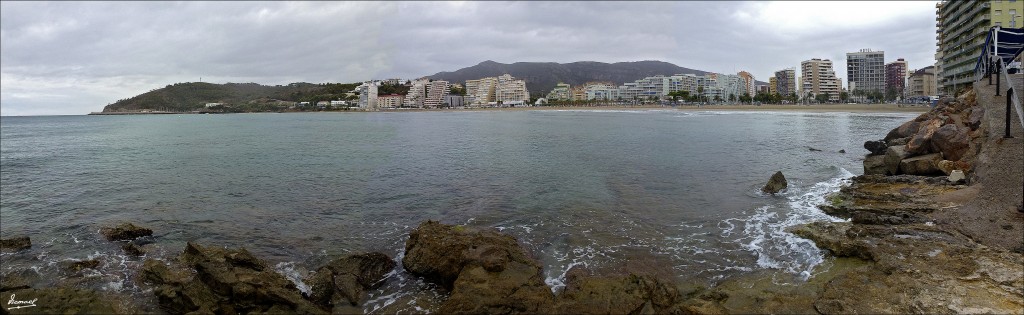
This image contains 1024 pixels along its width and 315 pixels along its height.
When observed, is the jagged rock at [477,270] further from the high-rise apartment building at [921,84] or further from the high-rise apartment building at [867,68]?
the high-rise apartment building at [867,68]

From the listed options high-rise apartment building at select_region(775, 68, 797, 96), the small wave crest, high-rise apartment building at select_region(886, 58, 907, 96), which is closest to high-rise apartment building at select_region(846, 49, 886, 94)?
high-rise apartment building at select_region(886, 58, 907, 96)

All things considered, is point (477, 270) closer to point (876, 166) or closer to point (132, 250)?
→ point (132, 250)

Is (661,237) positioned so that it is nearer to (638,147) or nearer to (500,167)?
(500,167)

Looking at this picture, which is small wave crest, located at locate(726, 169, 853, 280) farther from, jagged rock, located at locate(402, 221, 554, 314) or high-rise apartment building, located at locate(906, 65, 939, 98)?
high-rise apartment building, located at locate(906, 65, 939, 98)

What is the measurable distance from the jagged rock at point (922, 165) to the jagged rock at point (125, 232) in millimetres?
21621

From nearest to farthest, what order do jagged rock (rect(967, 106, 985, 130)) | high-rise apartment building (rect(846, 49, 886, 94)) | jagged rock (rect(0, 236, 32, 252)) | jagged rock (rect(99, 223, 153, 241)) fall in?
jagged rock (rect(0, 236, 32, 252))
jagged rock (rect(99, 223, 153, 241))
jagged rock (rect(967, 106, 985, 130))
high-rise apartment building (rect(846, 49, 886, 94))

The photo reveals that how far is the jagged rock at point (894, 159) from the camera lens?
52.9ft

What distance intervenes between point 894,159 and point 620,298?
14948 millimetres

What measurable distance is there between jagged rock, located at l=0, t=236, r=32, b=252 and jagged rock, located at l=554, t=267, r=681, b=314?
12472 mm

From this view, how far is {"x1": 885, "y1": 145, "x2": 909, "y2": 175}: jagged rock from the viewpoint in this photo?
16125 mm

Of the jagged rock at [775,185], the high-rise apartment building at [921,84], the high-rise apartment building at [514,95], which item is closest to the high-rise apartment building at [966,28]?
the jagged rock at [775,185]

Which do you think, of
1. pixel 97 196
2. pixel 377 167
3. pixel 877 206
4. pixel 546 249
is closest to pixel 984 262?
pixel 877 206

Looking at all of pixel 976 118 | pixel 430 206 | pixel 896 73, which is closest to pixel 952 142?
pixel 976 118

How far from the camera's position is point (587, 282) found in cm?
695
